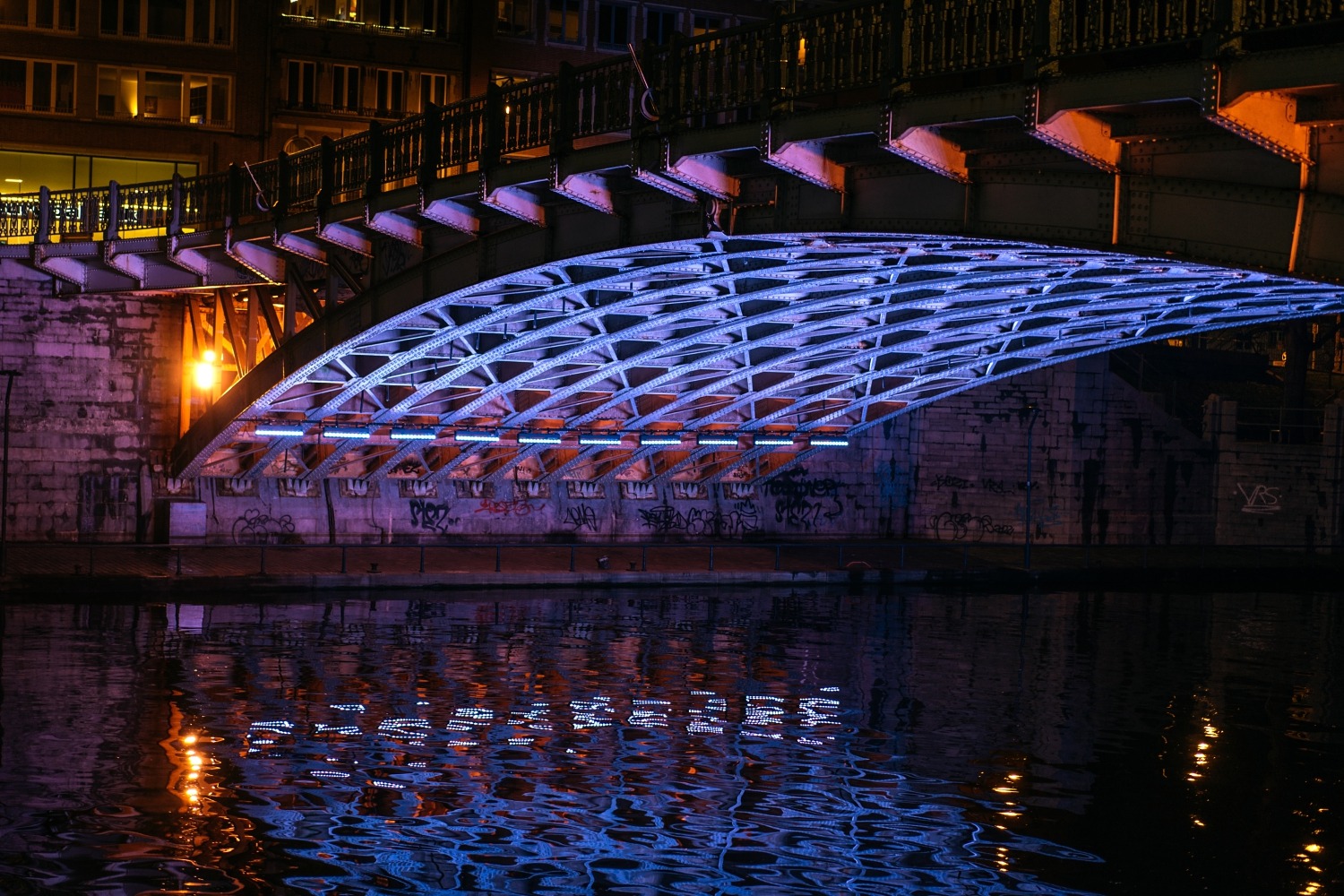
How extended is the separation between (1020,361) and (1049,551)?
11196 mm

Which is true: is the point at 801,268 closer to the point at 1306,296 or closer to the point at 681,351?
the point at 1306,296

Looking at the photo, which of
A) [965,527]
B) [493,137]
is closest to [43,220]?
[493,137]

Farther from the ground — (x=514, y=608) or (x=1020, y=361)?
(x=1020, y=361)

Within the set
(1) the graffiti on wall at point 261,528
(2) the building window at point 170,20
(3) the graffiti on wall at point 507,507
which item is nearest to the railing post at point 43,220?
(1) the graffiti on wall at point 261,528

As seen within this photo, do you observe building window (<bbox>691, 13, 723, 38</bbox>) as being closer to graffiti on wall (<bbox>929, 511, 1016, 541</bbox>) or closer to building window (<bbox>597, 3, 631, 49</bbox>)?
building window (<bbox>597, 3, 631, 49</bbox>)

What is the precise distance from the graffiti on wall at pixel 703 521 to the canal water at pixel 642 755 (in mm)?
14719

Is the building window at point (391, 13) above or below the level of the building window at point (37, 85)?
above

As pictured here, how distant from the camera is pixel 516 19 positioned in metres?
56.0

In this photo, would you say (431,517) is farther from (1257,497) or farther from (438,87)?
(1257,497)

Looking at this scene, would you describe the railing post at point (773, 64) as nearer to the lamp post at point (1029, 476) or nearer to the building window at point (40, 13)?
the lamp post at point (1029, 476)

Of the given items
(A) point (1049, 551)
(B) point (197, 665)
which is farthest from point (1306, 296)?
(A) point (1049, 551)

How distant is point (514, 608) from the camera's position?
36.2 m

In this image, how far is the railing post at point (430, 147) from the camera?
28125 millimetres

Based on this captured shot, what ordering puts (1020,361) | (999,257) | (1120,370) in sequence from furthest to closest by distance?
(1120,370) < (1020,361) < (999,257)
